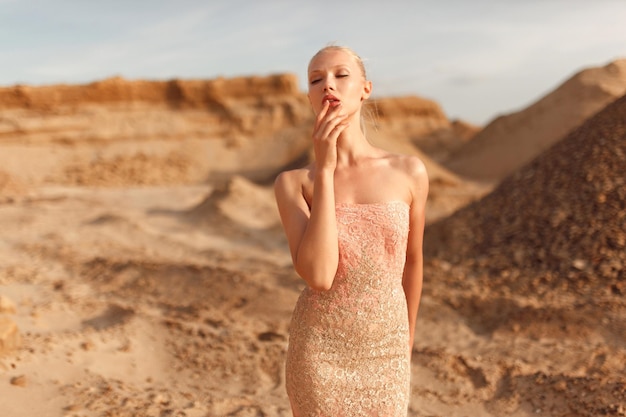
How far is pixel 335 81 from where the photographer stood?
1985 mm

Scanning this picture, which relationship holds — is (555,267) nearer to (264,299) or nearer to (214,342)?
(264,299)

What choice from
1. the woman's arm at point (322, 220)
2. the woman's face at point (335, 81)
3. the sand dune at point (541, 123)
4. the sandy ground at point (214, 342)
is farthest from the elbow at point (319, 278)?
the sand dune at point (541, 123)

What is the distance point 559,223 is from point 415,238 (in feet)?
21.6

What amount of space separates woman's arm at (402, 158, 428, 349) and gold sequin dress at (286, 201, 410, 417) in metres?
0.15

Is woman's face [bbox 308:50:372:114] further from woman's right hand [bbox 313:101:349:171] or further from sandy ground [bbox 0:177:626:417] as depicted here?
sandy ground [bbox 0:177:626:417]

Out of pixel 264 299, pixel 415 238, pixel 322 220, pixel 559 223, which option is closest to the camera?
pixel 322 220

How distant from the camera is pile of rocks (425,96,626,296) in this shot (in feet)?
24.3

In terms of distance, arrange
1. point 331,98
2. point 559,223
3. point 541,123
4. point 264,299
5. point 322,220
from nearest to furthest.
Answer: point 322,220 < point 331,98 < point 264,299 < point 559,223 < point 541,123

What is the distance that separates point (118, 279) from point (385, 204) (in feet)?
24.7

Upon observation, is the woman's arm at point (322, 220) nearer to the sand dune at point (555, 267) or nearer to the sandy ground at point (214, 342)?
the sandy ground at point (214, 342)

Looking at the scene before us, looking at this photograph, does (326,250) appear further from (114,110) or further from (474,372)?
(114,110)

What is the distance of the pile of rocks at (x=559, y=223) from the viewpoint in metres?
7.41

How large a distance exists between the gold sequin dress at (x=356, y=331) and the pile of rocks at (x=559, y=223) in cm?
573

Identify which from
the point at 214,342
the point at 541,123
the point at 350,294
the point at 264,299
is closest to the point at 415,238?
the point at 350,294
